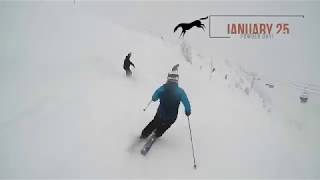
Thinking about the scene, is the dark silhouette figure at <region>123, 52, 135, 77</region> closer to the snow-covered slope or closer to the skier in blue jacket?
the snow-covered slope

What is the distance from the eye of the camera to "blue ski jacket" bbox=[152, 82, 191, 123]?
5039 millimetres

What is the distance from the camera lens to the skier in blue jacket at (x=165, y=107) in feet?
16.6

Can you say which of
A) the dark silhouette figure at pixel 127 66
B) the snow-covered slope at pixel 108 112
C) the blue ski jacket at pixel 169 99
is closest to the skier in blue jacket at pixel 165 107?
the blue ski jacket at pixel 169 99

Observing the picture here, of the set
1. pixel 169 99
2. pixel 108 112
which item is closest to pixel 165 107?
pixel 169 99

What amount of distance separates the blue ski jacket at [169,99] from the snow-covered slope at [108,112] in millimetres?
249

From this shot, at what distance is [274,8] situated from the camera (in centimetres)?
595

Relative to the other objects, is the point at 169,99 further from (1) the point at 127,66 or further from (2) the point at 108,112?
(1) the point at 127,66

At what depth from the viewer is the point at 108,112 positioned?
5367 mm

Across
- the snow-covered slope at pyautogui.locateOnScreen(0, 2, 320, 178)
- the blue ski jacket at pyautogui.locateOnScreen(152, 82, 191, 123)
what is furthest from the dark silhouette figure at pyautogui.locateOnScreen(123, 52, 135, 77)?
the blue ski jacket at pyautogui.locateOnScreen(152, 82, 191, 123)

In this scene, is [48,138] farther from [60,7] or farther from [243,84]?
[243,84]

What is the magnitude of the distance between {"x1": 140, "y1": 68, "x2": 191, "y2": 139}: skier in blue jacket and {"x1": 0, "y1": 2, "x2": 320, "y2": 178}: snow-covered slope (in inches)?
5.8

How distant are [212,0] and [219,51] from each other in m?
0.68

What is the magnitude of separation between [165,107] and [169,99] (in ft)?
Answer: 0.37

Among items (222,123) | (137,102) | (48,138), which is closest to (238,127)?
(222,123)
